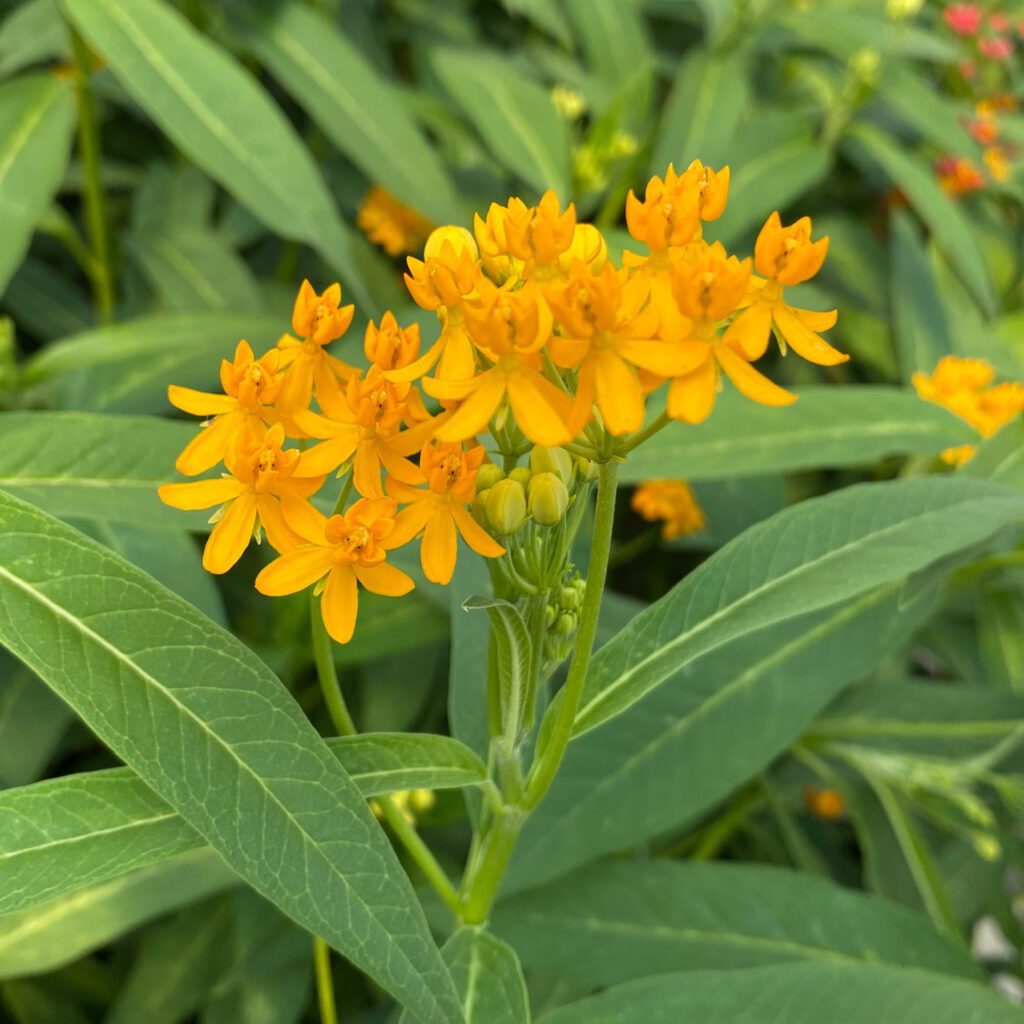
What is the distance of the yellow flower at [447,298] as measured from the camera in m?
0.62

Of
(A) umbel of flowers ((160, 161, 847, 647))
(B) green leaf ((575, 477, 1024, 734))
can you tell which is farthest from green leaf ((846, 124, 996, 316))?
(A) umbel of flowers ((160, 161, 847, 647))

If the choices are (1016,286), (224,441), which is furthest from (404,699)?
(1016,286)

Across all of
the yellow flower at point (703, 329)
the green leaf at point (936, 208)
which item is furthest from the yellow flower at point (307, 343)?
the green leaf at point (936, 208)

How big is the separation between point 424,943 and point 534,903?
0.47 meters

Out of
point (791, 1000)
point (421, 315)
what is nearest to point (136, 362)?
point (421, 315)

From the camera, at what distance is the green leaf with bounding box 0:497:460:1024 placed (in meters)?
0.62

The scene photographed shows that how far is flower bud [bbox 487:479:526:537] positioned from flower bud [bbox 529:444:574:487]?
22mm

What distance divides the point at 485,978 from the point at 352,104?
44.8 inches

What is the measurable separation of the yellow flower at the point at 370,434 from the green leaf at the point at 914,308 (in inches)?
43.1

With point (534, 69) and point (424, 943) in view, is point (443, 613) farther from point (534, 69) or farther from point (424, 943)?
point (534, 69)

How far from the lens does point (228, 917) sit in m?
1.28

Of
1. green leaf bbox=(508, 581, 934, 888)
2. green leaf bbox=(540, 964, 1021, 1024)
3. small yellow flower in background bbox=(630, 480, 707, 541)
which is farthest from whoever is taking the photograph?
small yellow flower in background bbox=(630, 480, 707, 541)

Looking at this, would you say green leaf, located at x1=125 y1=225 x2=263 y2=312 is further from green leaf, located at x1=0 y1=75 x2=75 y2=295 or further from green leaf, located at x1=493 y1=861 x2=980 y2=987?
green leaf, located at x1=493 y1=861 x2=980 y2=987

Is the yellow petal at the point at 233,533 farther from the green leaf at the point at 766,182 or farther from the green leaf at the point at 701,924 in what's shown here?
the green leaf at the point at 766,182
